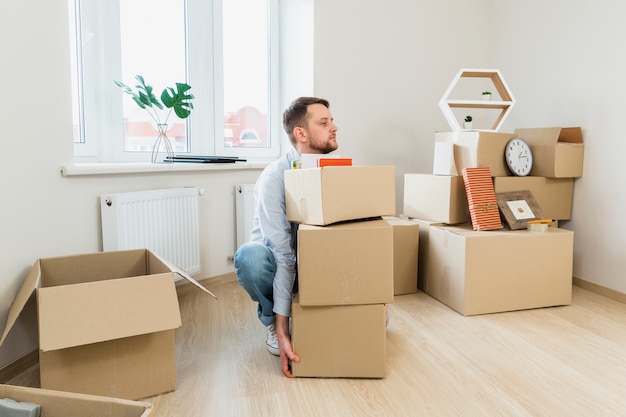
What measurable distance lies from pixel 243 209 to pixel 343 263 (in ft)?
4.18

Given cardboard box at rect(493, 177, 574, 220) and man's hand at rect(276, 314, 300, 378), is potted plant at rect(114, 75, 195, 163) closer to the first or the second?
man's hand at rect(276, 314, 300, 378)

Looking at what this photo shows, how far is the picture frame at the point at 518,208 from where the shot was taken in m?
2.26

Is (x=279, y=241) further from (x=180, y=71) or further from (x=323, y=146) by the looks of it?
(x=180, y=71)

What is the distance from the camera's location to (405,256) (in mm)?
2457

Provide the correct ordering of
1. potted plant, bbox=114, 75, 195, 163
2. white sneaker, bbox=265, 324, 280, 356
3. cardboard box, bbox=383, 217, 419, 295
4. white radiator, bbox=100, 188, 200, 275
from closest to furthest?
white sneaker, bbox=265, 324, 280, 356 < white radiator, bbox=100, 188, 200, 275 < potted plant, bbox=114, 75, 195, 163 < cardboard box, bbox=383, 217, 419, 295

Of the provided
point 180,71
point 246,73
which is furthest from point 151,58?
point 246,73

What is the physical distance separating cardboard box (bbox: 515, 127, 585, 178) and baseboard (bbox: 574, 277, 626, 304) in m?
0.60

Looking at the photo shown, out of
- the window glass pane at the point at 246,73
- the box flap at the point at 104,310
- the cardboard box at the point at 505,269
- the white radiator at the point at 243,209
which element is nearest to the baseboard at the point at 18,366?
the box flap at the point at 104,310

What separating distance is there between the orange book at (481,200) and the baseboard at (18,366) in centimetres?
191

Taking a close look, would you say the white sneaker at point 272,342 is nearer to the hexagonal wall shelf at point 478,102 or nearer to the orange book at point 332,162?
the orange book at point 332,162

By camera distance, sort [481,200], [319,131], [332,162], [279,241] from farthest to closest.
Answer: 1. [481,200]
2. [319,131]
3. [279,241]
4. [332,162]

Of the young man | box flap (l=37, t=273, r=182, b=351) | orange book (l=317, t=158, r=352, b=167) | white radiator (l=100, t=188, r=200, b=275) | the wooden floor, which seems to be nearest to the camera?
box flap (l=37, t=273, r=182, b=351)

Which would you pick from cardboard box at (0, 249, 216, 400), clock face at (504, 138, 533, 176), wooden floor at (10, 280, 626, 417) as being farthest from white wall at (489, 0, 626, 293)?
cardboard box at (0, 249, 216, 400)

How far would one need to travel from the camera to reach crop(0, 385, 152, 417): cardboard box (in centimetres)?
98
